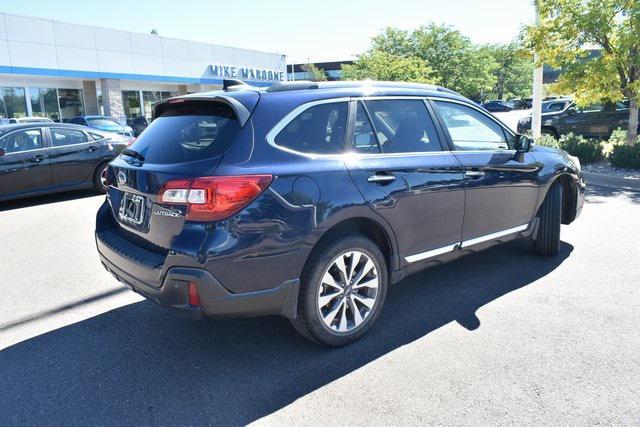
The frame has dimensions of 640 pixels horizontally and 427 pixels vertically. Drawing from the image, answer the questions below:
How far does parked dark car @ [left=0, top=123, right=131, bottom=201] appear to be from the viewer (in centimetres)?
845

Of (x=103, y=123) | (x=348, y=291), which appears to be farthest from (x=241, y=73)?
(x=348, y=291)

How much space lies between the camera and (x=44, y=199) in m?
9.50

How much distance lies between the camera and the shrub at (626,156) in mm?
9977

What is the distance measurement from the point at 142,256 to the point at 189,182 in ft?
2.11

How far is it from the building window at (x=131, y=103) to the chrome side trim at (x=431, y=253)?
28449mm

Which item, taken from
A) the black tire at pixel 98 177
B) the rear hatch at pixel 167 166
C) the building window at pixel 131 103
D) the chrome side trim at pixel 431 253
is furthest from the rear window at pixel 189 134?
the building window at pixel 131 103

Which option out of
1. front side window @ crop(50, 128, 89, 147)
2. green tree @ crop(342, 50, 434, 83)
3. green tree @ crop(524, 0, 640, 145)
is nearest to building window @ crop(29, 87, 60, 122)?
green tree @ crop(342, 50, 434, 83)

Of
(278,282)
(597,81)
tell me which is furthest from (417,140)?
(597,81)

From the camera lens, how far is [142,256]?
308cm

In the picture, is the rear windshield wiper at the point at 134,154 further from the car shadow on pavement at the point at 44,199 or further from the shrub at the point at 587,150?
the shrub at the point at 587,150

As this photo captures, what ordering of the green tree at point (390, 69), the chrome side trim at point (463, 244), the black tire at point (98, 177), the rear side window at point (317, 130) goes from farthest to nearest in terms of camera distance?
the green tree at point (390, 69)
the black tire at point (98, 177)
the chrome side trim at point (463, 244)
the rear side window at point (317, 130)

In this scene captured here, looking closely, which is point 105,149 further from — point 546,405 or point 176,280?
point 546,405

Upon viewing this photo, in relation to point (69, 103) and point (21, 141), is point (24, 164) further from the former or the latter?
point (69, 103)

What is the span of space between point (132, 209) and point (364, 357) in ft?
5.93
